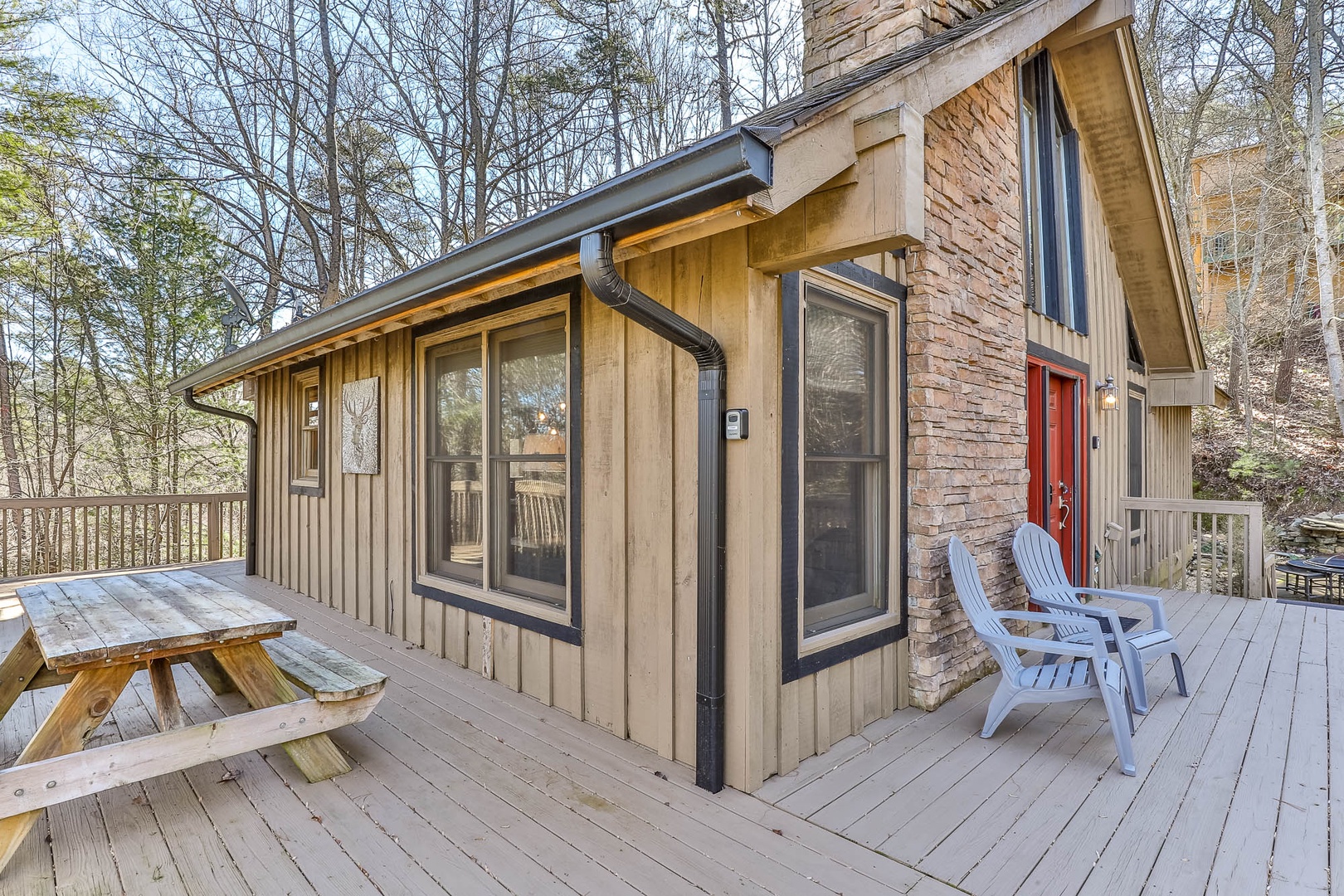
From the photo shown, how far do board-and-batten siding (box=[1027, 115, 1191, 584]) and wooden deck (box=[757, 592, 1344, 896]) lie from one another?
7.48 ft

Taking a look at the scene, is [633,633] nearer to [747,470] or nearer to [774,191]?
[747,470]

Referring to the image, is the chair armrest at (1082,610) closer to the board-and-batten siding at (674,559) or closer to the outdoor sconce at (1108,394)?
the board-and-batten siding at (674,559)

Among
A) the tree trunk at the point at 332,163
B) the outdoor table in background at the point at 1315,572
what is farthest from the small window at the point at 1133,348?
the tree trunk at the point at 332,163

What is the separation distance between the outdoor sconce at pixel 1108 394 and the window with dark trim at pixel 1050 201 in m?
0.76

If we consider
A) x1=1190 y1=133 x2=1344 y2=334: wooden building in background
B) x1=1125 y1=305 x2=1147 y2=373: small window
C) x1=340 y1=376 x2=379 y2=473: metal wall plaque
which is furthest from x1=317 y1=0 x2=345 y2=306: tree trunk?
x1=1190 y1=133 x2=1344 y2=334: wooden building in background

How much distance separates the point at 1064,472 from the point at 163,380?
11.7 metres

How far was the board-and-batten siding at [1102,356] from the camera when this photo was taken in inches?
209

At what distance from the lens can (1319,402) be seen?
11.8 metres

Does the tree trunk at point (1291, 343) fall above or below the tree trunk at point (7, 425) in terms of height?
above

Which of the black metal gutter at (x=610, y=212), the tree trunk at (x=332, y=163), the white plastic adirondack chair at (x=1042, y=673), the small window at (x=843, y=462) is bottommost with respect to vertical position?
the white plastic adirondack chair at (x=1042, y=673)

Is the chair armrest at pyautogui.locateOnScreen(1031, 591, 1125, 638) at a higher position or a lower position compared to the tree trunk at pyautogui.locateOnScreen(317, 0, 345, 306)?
lower

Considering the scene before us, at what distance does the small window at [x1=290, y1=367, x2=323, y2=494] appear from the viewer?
550cm

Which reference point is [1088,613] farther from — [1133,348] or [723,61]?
[723,61]

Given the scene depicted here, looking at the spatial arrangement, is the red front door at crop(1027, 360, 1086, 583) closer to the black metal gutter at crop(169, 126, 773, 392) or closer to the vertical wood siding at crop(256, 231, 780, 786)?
the vertical wood siding at crop(256, 231, 780, 786)
